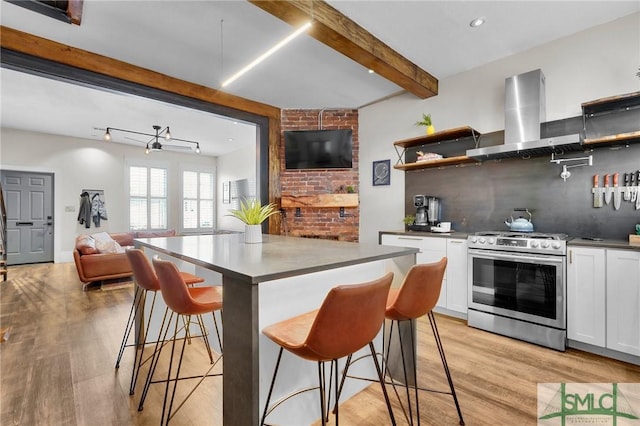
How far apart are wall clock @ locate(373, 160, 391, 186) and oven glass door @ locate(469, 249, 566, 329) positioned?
5.58 ft

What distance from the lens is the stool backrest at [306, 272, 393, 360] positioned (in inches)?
40.1

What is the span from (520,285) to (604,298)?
1.79 feet

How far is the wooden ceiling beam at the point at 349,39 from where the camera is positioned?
221cm

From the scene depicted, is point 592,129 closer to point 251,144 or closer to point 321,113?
point 321,113

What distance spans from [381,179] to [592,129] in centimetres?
230

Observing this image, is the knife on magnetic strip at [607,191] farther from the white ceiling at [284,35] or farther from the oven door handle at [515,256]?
the white ceiling at [284,35]

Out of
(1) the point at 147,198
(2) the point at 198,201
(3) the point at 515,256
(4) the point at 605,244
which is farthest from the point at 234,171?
(4) the point at 605,244

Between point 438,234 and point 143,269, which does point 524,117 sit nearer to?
point 438,234

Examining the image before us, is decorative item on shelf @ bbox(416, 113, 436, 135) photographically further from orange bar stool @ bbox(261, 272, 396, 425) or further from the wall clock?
orange bar stool @ bbox(261, 272, 396, 425)

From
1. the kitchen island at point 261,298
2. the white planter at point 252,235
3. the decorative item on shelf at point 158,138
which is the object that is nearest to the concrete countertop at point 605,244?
the kitchen island at point 261,298

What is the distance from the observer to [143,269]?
1803 mm

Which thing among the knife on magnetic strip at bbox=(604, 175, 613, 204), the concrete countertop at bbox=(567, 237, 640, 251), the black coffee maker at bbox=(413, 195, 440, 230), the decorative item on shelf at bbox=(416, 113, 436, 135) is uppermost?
the decorative item on shelf at bbox=(416, 113, 436, 135)

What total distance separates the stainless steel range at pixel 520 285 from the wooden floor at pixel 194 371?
120 millimetres

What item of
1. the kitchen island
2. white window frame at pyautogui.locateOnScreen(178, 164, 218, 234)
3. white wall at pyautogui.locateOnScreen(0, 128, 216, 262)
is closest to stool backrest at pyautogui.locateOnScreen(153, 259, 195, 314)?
the kitchen island
